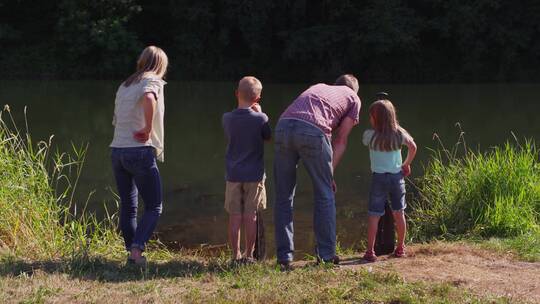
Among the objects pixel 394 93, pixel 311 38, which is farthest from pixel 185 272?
pixel 311 38

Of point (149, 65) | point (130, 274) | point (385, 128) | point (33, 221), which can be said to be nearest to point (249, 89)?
point (149, 65)

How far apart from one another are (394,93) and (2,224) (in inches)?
655

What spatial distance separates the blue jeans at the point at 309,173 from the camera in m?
4.00

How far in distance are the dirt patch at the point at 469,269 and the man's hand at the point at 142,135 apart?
4.94 feet

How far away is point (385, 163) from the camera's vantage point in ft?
14.3

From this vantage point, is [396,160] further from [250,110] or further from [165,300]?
[165,300]

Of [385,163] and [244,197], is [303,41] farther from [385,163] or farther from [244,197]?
[244,197]

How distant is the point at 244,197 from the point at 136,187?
711 millimetres

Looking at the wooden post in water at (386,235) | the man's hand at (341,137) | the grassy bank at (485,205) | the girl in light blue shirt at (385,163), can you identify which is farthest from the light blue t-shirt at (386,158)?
the grassy bank at (485,205)

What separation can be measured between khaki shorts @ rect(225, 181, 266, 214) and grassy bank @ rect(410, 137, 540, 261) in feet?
6.20

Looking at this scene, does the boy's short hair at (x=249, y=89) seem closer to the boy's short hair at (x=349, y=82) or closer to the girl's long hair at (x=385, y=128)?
Result: the boy's short hair at (x=349, y=82)

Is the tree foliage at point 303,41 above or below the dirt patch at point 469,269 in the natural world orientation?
above

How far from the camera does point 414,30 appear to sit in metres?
23.6

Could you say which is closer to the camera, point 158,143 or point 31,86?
point 158,143
